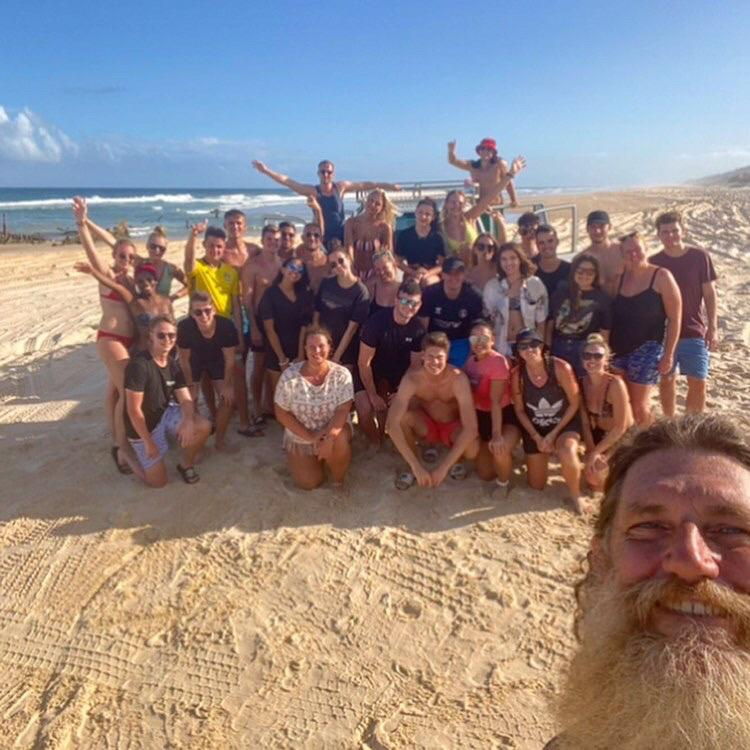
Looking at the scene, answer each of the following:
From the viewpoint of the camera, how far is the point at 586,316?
4.93m

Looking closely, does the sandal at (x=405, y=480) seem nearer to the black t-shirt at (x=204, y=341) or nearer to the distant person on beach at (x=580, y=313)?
the distant person on beach at (x=580, y=313)

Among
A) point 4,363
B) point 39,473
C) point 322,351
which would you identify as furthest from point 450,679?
point 4,363

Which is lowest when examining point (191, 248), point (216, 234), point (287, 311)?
point (287, 311)

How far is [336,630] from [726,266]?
14.4 metres

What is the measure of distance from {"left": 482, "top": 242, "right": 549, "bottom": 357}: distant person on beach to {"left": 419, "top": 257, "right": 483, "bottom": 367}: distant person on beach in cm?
15

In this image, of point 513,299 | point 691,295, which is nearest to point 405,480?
point 513,299

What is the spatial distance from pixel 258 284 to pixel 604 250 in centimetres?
337

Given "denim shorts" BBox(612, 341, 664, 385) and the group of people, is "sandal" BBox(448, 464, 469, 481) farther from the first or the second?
"denim shorts" BBox(612, 341, 664, 385)

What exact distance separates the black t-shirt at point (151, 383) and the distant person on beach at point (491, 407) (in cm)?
259

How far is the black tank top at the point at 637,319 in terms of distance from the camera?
494 centimetres

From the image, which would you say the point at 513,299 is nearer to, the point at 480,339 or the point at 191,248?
the point at 480,339

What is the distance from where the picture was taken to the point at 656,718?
1217 mm

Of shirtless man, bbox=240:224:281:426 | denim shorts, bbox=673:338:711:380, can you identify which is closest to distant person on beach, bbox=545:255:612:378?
→ denim shorts, bbox=673:338:711:380

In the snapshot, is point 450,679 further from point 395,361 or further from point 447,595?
point 395,361
